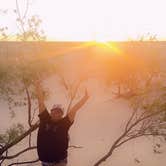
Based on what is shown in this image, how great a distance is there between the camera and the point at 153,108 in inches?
378

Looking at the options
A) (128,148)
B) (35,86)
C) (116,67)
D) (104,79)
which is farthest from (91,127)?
(35,86)

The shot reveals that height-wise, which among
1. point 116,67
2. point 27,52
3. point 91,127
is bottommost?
point 91,127

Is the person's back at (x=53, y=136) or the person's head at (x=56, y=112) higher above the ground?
the person's head at (x=56, y=112)

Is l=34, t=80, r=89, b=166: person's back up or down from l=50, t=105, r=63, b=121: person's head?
down

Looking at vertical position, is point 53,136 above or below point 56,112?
below

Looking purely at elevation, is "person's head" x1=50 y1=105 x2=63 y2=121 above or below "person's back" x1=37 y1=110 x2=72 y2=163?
above

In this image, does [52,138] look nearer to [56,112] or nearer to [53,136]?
[53,136]

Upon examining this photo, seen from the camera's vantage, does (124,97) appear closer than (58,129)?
No

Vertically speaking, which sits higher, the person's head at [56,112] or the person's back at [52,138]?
the person's head at [56,112]

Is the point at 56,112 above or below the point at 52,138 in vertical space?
above

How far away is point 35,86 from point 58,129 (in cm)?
124

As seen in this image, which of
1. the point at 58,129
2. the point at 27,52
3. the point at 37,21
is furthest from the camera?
A: the point at 37,21

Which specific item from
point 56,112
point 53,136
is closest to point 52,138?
point 53,136

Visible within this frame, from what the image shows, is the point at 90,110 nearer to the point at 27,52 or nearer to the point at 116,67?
the point at 116,67
